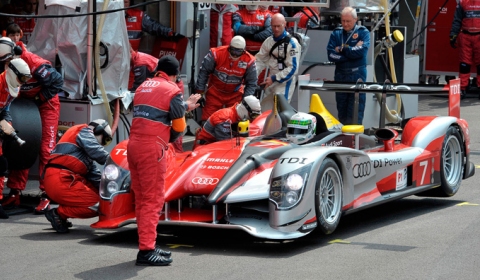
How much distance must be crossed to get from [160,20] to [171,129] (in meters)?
7.20

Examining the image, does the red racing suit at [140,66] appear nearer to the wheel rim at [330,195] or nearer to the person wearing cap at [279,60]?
the person wearing cap at [279,60]

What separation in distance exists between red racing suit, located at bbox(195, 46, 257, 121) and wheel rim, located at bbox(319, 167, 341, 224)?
4458 millimetres

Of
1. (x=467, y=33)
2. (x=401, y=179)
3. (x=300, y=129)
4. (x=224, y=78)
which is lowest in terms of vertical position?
(x=401, y=179)

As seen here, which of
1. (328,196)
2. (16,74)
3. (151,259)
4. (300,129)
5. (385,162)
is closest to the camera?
(151,259)

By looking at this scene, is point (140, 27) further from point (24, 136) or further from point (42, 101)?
point (24, 136)

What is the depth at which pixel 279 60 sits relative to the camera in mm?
13539

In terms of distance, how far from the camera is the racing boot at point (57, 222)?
8953 millimetres

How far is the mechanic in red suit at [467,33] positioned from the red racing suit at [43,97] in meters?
9.73

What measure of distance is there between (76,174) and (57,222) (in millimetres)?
542

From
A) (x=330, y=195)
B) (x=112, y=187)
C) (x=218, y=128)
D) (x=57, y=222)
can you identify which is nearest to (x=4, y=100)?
(x=57, y=222)

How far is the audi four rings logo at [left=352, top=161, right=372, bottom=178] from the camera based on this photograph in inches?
345

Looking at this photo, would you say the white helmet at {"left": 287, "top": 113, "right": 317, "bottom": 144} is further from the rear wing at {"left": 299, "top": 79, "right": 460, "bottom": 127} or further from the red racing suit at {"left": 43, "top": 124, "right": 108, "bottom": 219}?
the red racing suit at {"left": 43, "top": 124, "right": 108, "bottom": 219}

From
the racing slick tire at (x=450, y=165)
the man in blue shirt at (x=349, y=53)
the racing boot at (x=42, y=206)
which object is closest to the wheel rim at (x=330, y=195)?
the racing slick tire at (x=450, y=165)

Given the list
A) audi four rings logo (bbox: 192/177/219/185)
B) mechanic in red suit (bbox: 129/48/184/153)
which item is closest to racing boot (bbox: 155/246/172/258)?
audi four rings logo (bbox: 192/177/219/185)
